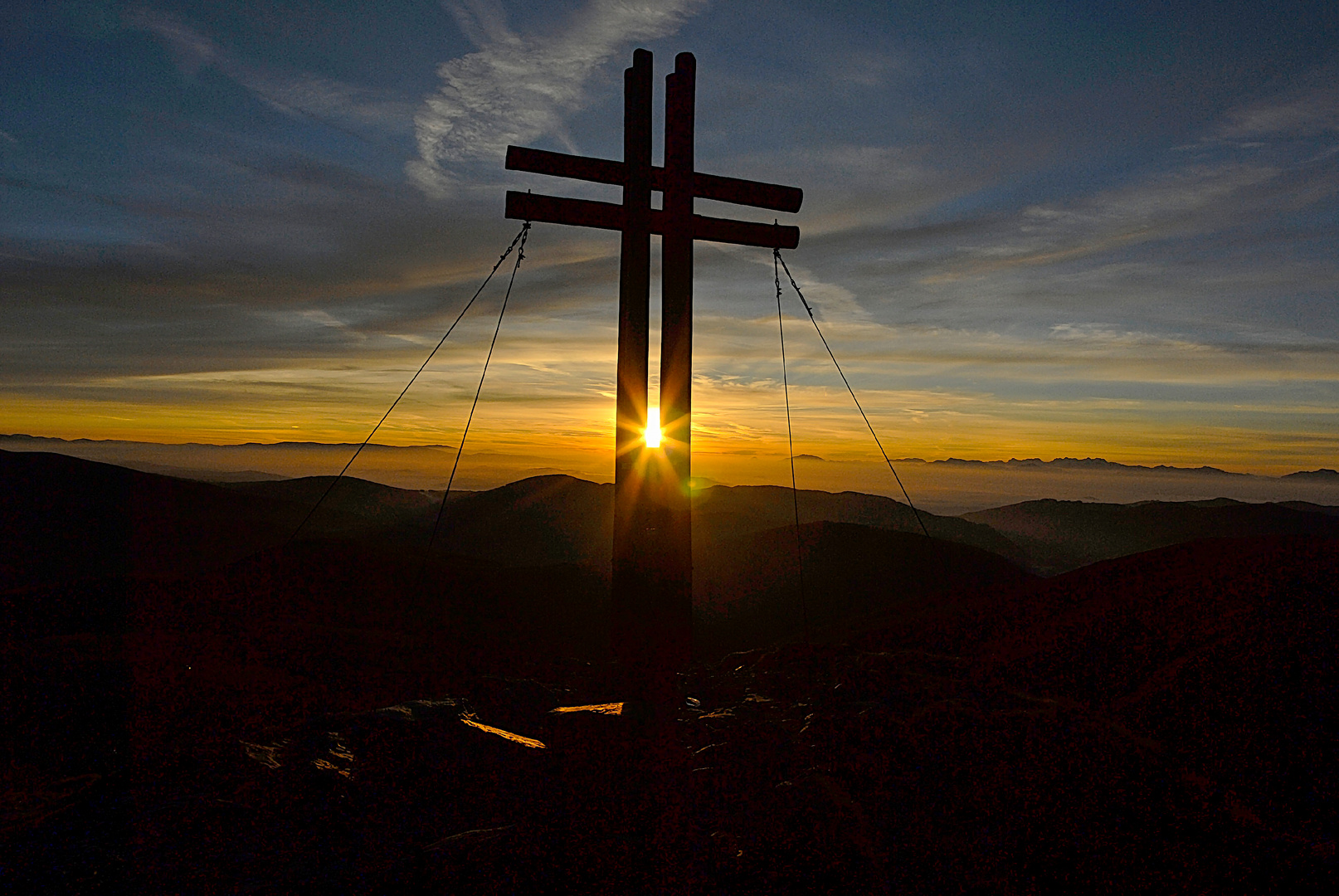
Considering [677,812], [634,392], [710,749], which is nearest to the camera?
[677,812]

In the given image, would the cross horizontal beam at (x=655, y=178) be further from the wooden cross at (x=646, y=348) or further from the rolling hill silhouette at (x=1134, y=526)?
the rolling hill silhouette at (x=1134, y=526)

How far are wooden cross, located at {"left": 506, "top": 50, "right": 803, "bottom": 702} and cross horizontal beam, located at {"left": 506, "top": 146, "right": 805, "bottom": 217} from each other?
0.5 inches

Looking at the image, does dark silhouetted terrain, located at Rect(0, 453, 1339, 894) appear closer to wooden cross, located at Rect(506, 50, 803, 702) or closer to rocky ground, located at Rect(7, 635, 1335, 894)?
rocky ground, located at Rect(7, 635, 1335, 894)

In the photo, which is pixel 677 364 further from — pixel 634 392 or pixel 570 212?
pixel 570 212

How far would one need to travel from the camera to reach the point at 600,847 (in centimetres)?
380

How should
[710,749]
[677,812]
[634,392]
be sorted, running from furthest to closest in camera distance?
1. [634,392]
2. [710,749]
3. [677,812]

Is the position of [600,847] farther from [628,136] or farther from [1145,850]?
[628,136]

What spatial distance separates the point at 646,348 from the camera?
7.46m

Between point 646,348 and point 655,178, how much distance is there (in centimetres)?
183

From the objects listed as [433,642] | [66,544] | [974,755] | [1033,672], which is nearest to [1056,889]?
[974,755]

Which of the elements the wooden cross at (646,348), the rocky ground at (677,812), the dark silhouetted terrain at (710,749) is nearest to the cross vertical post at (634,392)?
the wooden cross at (646,348)

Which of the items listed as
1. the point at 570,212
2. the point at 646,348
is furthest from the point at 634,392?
the point at 570,212

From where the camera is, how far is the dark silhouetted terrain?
354cm

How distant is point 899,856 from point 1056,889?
0.70 m
